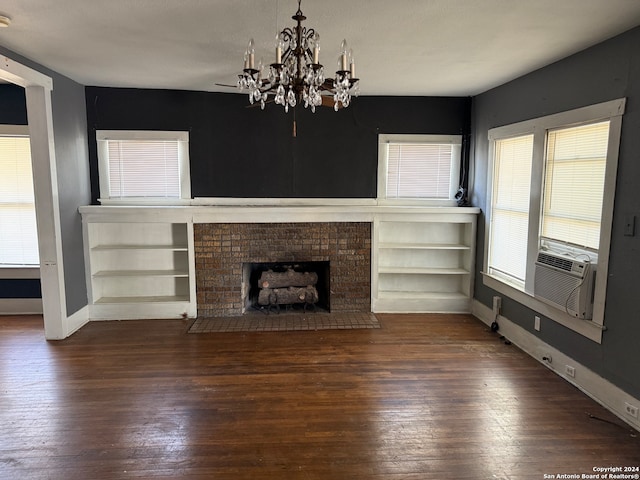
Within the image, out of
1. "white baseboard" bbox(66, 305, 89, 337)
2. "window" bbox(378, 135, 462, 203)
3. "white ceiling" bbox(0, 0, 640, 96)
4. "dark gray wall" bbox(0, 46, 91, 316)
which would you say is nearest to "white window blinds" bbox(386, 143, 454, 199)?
"window" bbox(378, 135, 462, 203)

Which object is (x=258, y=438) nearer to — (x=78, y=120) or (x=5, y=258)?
(x=78, y=120)

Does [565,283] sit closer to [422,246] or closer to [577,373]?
[577,373]

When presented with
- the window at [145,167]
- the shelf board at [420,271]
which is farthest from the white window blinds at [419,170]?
the window at [145,167]

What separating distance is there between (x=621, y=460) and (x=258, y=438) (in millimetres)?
2242

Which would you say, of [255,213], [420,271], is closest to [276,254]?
[255,213]

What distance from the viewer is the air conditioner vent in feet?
11.1

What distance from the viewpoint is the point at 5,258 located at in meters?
5.21

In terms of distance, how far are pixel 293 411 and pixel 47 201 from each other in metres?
3.31

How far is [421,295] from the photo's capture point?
5402 mm

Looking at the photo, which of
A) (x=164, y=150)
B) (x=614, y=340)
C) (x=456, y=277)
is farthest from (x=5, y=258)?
(x=614, y=340)

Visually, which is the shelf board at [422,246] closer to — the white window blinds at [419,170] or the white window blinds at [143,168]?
the white window blinds at [419,170]

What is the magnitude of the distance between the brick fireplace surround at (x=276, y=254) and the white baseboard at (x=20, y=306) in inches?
83.3

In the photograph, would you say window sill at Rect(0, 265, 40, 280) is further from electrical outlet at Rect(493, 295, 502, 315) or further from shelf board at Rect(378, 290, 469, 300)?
electrical outlet at Rect(493, 295, 502, 315)

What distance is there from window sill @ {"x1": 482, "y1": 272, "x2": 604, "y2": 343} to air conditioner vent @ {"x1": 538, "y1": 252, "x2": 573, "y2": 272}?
1.30ft
